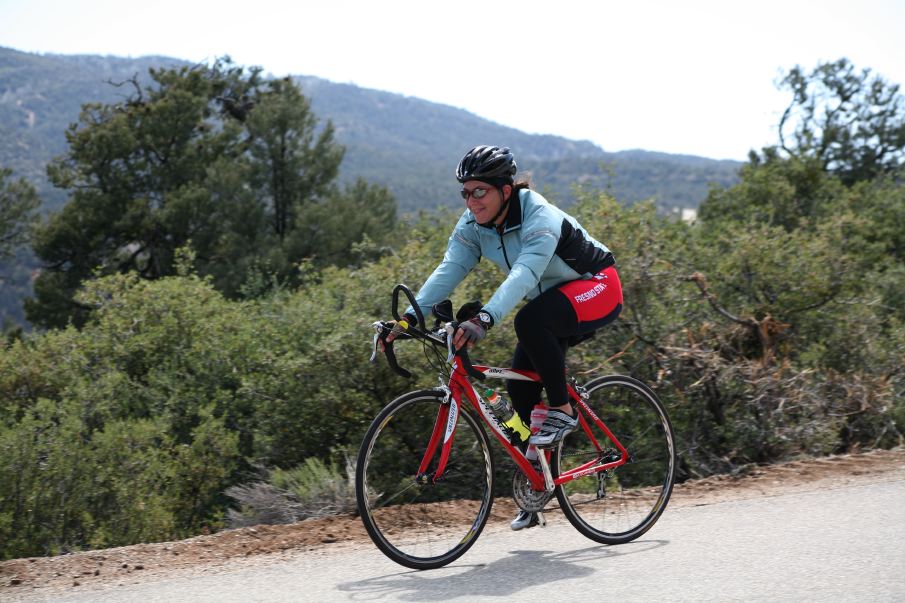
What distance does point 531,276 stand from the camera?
14.4ft

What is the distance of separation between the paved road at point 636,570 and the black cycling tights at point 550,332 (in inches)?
32.7

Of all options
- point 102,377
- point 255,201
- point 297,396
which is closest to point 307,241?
point 255,201

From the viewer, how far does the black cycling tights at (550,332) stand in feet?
15.0

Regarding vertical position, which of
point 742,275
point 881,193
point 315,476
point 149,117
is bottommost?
point 315,476

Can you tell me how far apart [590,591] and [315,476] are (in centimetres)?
302

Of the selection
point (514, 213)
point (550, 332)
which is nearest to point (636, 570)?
point (550, 332)

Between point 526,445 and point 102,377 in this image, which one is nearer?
point 526,445

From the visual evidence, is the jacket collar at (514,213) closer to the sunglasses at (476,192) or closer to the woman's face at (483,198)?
the woman's face at (483,198)

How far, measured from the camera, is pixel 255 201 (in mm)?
38875

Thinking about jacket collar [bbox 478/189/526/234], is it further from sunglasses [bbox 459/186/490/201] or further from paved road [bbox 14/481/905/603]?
paved road [bbox 14/481/905/603]

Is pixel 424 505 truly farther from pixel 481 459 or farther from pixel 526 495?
pixel 526 495

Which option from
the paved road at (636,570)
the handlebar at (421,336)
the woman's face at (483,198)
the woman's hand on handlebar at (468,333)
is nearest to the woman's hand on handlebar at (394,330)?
the handlebar at (421,336)

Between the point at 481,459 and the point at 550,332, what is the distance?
0.90 metres

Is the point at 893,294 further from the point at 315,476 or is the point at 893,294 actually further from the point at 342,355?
the point at 315,476
